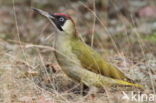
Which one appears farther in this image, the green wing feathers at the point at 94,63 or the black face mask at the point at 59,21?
the black face mask at the point at 59,21

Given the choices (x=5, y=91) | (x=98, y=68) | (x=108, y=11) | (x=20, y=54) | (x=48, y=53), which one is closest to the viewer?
(x=5, y=91)

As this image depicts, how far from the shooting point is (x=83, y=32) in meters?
9.57

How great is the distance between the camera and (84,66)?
18.2 ft

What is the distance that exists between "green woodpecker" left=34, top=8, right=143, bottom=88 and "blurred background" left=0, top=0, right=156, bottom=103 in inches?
6.4

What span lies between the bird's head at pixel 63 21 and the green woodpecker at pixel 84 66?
0.11 metres

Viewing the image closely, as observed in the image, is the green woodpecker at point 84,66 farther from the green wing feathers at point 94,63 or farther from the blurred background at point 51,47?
the blurred background at point 51,47

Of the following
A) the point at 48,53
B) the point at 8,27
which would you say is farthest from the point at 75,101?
the point at 8,27

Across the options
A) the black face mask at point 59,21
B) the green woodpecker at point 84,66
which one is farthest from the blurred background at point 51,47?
the black face mask at point 59,21

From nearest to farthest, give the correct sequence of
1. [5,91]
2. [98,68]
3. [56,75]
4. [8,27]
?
[5,91] → [98,68] → [56,75] → [8,27]

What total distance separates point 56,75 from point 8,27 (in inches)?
169

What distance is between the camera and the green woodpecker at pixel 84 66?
215 inches

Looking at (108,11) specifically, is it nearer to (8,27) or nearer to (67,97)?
(8,27)

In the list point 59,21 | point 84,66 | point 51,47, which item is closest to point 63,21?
point 59,21

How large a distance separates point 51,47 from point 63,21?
335 mm
